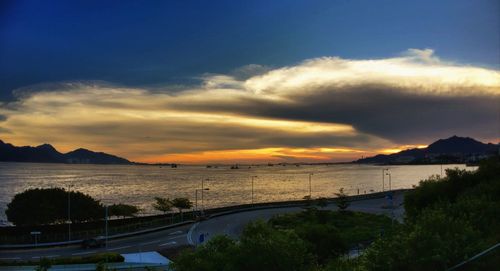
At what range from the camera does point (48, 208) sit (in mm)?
65500

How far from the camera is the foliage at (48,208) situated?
212ft

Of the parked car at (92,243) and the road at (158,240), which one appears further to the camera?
the parked car at (92,243)

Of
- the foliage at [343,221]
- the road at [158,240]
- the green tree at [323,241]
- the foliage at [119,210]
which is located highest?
the green tree at [323,241]

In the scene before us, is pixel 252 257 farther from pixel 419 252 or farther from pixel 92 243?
pixel 92 243

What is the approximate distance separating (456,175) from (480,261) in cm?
3225

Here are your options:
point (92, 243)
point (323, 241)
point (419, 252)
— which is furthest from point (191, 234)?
point (419, 252)

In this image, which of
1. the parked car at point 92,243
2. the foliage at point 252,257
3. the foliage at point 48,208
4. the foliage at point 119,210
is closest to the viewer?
the foliage at point 252,257

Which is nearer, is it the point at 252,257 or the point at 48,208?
the point at 252,257

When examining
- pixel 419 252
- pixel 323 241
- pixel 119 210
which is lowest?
pixel 119 210

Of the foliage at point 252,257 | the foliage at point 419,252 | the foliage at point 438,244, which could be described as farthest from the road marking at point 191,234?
the foliage at point 419,252

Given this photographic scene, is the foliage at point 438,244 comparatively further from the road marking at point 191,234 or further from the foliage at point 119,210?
the foliage at point 119,210

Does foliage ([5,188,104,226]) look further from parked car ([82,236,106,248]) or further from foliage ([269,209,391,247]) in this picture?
foliage ([269,209,391,247])

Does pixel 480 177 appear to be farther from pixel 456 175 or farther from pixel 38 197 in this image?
pixel 38 197

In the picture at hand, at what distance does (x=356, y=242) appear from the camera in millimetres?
52031
